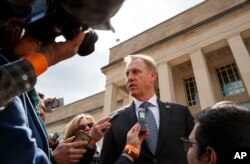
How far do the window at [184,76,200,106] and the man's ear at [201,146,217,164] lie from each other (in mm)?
13217

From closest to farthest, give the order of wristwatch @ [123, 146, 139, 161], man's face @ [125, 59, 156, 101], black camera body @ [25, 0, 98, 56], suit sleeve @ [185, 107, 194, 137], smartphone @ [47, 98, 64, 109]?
black camera body @ [25, 0, 98, 56] → wristwatch @ [123, 146, 139, 161] → suit sleeve @ [185, 107, 194, 137] → man's face @ [125, 59, 156, 101] → smartphone @ [47, 98, 64, 109]

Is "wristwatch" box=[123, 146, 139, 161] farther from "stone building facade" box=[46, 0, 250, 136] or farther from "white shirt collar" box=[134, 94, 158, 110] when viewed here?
"stone building facade" box=[46, 0, 250, 136]

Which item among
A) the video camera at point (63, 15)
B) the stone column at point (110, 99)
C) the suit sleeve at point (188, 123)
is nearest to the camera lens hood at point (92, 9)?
the video camera at point (63, 15)

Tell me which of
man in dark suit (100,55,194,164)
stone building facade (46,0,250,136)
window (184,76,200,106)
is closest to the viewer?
man in dark suit (100,55,194,164)

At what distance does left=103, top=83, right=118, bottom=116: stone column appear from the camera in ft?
54.3

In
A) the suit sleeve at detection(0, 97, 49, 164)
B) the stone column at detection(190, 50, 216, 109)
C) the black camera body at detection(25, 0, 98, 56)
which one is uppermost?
the stone column at detection(190, 50, 216, 109)

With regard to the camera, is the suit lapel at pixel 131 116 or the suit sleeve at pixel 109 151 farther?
the suit lapel at pixel 131 116

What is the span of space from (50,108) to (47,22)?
235 centimetres

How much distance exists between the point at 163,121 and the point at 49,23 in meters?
1.79

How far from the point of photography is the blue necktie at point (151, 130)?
220cm

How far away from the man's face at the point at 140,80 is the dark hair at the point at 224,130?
4.07 ft

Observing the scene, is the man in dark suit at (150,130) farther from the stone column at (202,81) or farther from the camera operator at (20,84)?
the stone column at (202,81)

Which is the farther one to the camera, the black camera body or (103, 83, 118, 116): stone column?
(103, 83, 118, 116): stone column

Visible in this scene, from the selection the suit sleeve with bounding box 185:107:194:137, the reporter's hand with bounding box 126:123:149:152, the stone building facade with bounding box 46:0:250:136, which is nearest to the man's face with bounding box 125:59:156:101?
the suit sleeve with bounding box 185:107:194:137
